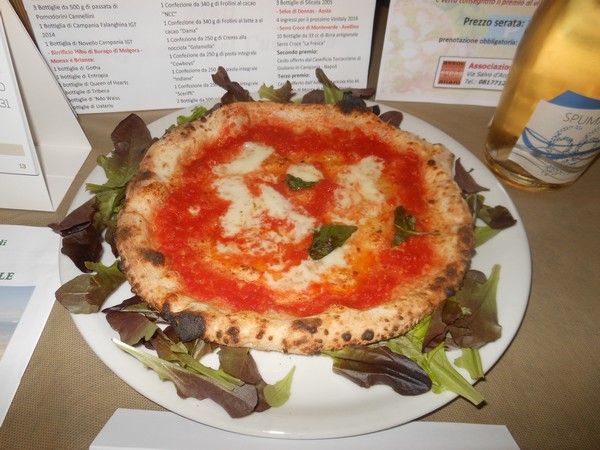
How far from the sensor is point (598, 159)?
7.66 ft

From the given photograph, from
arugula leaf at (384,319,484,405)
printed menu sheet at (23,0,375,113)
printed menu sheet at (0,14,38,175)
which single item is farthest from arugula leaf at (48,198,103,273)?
arugula leaf at (384,319,484,405)

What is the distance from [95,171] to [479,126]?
186 cm

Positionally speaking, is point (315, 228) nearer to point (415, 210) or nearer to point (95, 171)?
point (415, 210)

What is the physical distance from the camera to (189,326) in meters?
1.31

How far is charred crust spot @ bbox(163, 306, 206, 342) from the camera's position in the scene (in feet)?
4.30

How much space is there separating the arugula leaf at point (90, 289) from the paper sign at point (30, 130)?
62 cm

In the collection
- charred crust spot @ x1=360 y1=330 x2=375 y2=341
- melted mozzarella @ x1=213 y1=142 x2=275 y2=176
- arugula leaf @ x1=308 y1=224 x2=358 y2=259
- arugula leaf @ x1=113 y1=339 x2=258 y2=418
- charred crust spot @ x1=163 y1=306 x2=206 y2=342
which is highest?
melted mozzarella @ x1=213 y1=142 x2=275 y2=176

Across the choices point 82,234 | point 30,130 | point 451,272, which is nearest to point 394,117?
point 451,272

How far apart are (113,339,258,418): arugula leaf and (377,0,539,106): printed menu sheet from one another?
5.67 feet

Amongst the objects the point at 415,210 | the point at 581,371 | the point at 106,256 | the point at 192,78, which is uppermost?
the point at 192,78

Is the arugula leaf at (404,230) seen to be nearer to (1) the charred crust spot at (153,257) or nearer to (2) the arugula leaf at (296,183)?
(2) the arugula leaf at (296,183)

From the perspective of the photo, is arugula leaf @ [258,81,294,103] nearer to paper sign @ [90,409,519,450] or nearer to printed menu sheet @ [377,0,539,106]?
printed menu sheet @ [377,0,539,106]

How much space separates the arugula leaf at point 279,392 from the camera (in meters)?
1.29

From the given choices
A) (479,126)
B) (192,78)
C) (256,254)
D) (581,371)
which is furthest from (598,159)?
(192,78)
